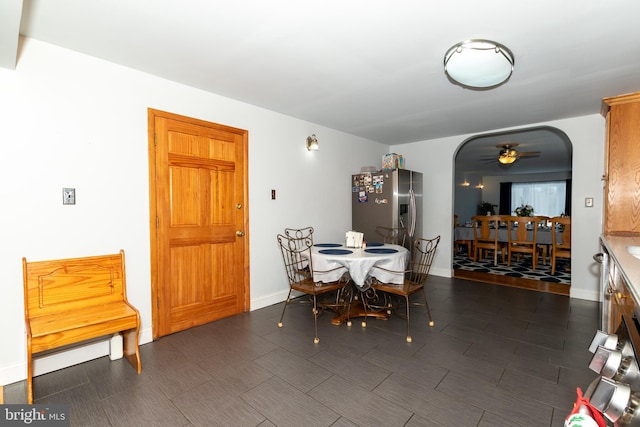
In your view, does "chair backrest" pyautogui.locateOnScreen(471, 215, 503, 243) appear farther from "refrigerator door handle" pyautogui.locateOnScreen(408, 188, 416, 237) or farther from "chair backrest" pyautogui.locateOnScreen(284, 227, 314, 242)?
"chair backrest" pyautogui.locateOnScreen(284, 227, 314, 242)

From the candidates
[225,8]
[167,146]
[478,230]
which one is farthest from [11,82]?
[478,230]

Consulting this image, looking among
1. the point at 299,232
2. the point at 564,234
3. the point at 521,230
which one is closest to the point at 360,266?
the point at 299,232

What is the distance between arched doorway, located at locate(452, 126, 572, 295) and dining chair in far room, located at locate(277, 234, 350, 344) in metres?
2.93

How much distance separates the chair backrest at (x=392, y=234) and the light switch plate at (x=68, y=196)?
369 centimetres

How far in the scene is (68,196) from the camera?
229 centimetres

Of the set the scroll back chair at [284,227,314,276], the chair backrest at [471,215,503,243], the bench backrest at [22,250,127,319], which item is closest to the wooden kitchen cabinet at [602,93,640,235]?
the chair backrest at [471,215,503,243]

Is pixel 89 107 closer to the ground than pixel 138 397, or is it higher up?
higher up

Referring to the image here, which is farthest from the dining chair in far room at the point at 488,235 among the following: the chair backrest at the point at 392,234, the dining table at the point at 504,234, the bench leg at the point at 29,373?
the bench leg at the point at 29,373

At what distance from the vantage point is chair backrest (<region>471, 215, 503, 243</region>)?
19.1 ft

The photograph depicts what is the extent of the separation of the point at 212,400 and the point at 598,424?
6.30ft

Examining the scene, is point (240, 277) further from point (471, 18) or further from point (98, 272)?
point (471, 18)

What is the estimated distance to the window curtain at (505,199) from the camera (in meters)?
11.2

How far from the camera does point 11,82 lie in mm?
2066

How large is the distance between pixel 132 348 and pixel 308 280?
166cm
